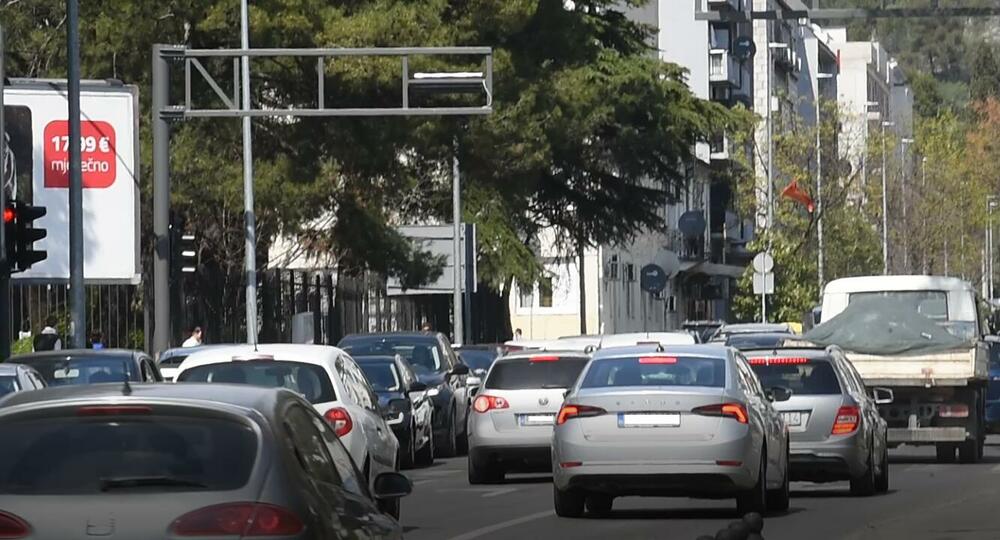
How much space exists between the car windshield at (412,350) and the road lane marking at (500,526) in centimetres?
1370

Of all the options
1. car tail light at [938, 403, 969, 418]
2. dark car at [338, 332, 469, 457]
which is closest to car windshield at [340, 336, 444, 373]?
dark car at [338, 332, 469, 457]

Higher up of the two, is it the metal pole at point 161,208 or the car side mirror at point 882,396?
the metal pole at point 161,208

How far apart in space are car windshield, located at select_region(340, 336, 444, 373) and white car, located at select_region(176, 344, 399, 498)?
1441 cm

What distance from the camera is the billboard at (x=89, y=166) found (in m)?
38.8

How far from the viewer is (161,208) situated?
3450cm

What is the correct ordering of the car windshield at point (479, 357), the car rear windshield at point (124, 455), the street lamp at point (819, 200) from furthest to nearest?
the street lamp at point (819, 200) < the car windshield at point (479, 357) < the car rear windshield at point (124, 455)

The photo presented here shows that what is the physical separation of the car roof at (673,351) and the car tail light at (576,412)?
915mm

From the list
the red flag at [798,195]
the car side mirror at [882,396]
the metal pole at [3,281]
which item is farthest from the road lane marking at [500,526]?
the red flag at [798,195]

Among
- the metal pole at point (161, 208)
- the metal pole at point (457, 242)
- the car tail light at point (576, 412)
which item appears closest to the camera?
the car tail light at point (576, 412)

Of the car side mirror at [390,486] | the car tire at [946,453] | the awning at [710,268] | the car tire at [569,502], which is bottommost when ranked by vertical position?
the car tire at [946,453]

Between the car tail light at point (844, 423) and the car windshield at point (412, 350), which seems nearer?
the car tail light at point (844, 423)

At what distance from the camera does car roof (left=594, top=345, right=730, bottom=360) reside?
19.8 m

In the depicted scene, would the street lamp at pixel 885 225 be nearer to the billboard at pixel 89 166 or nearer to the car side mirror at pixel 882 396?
the billboard at pixel 89 166

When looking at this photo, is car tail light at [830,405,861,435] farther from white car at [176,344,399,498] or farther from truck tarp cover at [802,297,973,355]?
truck tarp cover at [802,297,973,355]
